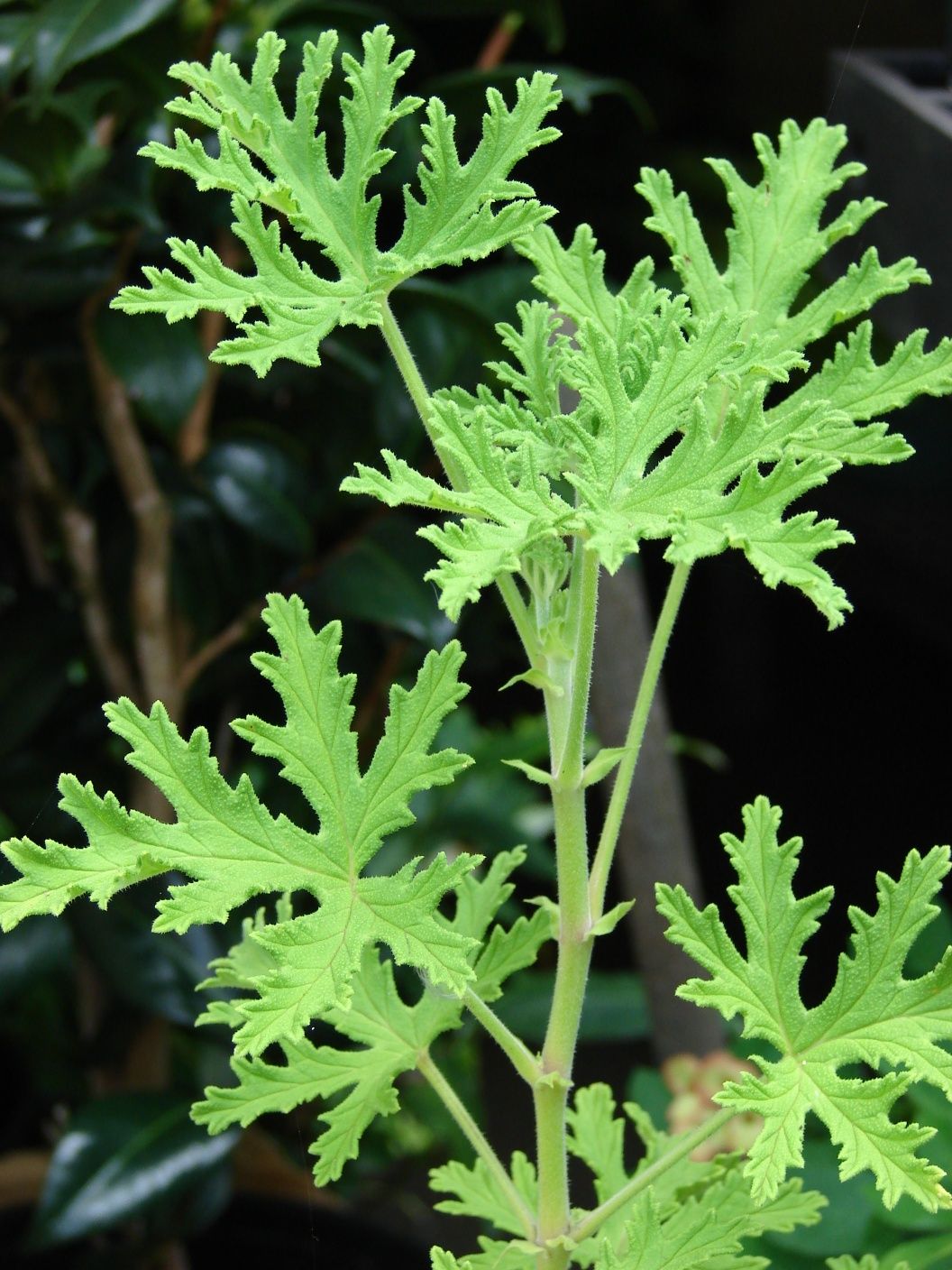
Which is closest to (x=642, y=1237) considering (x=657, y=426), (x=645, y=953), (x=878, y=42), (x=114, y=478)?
(x=657, y=426)

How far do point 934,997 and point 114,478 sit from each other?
2.06 feet

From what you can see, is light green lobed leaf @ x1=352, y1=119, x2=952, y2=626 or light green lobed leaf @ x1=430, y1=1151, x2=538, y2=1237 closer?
light green lobed leaf @ x1=352, y1=119, x2=952, y2=626

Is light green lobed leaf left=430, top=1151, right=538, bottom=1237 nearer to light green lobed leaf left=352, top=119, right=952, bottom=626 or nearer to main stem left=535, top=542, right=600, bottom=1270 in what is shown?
main stem left=535, top=542, right=600, bottom=1270

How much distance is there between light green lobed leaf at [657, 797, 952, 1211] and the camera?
29 cm

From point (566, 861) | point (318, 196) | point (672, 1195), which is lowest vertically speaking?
point (672, 1195)

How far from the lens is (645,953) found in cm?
80

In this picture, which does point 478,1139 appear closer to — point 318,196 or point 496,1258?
point 496,1258

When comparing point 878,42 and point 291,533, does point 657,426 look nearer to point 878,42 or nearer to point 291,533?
point 291,533

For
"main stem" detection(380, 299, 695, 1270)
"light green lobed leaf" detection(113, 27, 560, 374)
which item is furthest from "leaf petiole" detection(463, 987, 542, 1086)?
"light green lobed leaf" detection(113, 27, 560, 374)

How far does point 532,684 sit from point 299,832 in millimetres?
58

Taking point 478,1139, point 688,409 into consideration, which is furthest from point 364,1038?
point 688,409

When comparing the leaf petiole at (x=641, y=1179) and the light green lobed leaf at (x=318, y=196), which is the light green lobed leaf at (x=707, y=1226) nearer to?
the leaf petiole at (x=641, y=1179)

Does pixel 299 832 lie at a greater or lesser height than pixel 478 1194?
greater

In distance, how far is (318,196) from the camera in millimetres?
326
